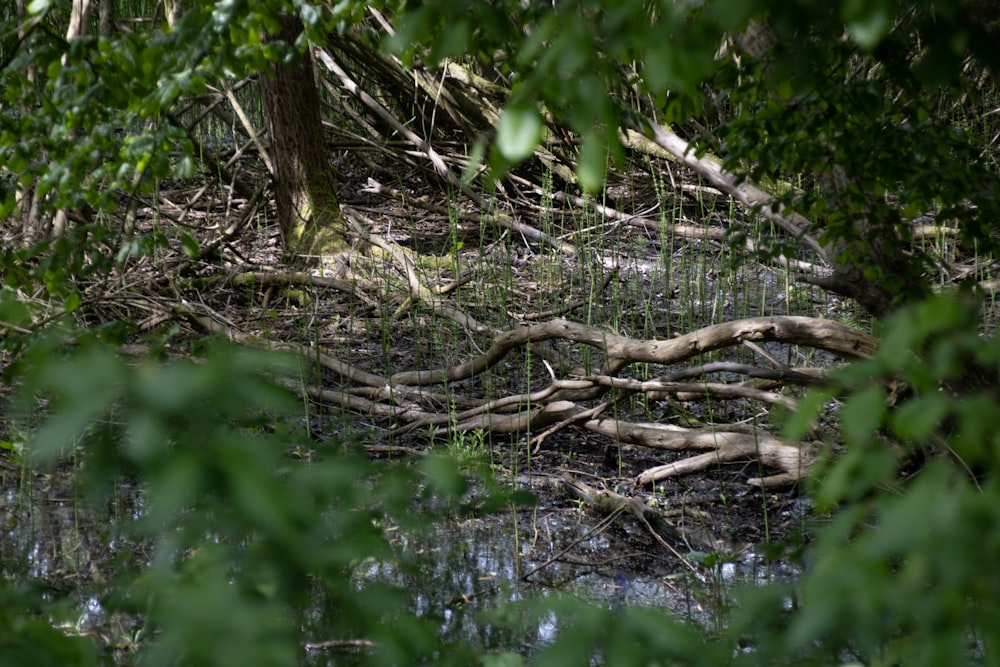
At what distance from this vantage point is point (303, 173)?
477 centimetres

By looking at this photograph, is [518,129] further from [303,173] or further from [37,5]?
[303,173]

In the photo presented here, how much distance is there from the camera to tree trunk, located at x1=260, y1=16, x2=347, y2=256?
4.66 meters

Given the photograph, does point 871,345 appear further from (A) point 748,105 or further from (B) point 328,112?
(B) point 328,112

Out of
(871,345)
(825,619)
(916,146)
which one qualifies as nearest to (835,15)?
(825,619)

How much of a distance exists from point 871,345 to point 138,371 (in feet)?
6.96

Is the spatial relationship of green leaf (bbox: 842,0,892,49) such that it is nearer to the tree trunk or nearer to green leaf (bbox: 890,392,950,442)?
green leaf (bbox: 890,392,950,442)

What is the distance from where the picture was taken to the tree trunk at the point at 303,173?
4.66m

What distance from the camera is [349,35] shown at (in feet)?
18.5

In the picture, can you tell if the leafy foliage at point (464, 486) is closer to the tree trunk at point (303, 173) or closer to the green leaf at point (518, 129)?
the green leaf at point (518, 129)

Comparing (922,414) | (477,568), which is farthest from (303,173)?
(922,414)

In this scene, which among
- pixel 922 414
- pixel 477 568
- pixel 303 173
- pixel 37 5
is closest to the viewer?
pixel 922 414

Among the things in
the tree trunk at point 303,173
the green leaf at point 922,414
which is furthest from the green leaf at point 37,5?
the tree trunk at point 303,173

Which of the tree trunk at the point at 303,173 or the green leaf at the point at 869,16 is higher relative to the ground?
the tree trunk at the point at 303,173

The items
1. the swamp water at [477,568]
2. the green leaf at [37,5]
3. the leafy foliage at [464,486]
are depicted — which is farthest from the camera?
the swamp water at [477,568]
